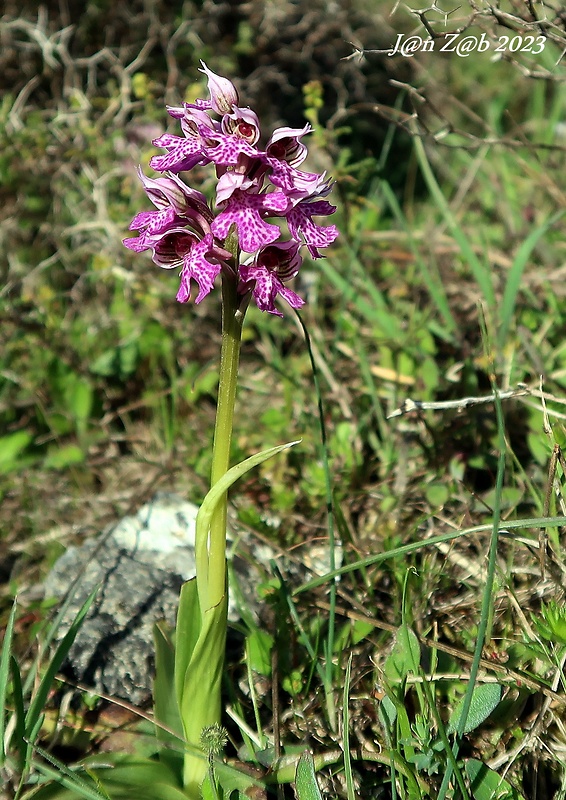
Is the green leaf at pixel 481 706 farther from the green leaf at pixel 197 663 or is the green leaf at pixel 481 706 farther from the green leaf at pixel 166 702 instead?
the green leaf at pixel 166 702

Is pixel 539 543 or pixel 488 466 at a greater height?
pixel 539 543

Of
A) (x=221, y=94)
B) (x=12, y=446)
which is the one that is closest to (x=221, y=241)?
(x=221, y=94)

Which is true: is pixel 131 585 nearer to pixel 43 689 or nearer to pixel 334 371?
pixel 43 689

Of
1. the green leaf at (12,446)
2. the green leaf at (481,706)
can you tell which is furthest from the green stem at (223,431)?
the green leaf at (12,446)

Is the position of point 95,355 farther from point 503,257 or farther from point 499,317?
point 503,257

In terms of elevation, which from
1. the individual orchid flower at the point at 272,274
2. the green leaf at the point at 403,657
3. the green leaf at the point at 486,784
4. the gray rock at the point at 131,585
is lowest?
the gray rock at the point at 131,585

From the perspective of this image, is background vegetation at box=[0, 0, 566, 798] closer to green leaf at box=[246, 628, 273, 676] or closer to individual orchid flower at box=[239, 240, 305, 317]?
green leaf at box=[246, 628, 273, 676]

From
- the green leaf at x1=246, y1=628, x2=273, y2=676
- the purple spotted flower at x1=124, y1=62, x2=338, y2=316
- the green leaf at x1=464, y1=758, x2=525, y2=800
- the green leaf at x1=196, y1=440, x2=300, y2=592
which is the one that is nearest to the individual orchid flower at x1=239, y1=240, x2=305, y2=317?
the purple spotted flower at x1=124, y1=62, x2=338, y2=316

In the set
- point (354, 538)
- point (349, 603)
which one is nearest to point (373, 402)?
point (354, 538)
